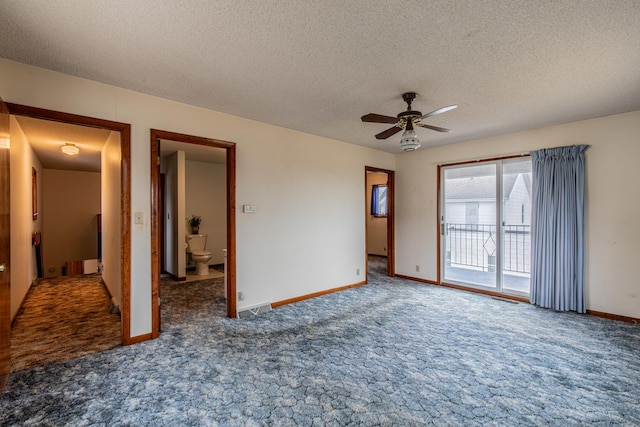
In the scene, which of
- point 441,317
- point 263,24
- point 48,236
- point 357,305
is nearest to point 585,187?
point 441,317

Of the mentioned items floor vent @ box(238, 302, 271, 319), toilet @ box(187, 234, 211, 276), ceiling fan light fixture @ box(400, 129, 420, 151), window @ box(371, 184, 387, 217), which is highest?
ceiling fan light fixture @ box(400, 129, 420, 151)

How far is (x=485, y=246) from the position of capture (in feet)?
15.6

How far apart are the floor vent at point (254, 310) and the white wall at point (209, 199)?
3340mm

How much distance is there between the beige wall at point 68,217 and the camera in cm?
652

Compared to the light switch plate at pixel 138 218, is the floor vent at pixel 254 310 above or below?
below

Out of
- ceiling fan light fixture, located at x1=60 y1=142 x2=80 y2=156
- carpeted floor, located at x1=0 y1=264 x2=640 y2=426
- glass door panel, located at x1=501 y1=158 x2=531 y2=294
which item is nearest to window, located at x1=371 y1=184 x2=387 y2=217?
glass door panel, located at x1=501 y1=158 x2=531 y2=294

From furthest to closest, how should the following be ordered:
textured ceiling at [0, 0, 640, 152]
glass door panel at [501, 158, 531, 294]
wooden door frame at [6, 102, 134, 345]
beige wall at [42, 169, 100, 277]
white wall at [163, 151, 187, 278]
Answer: beige wall at [42, 169, 100, 277] < white wall at [163, 151, 187, 278] < glass door panel at [501, 158, 531, 294] < wooden door frame at [6, 102, 134, 345] < textured ceiling at [0, 0, 640, 152]

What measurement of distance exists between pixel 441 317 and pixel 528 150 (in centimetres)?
271

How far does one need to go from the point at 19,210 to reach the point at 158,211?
2370 millimetres

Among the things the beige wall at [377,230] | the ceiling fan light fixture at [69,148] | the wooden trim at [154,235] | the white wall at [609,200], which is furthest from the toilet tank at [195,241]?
the white wall at [609,200]

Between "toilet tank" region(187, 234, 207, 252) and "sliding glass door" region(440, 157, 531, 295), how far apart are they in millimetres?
4757

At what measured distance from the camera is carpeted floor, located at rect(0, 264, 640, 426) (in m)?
1.87

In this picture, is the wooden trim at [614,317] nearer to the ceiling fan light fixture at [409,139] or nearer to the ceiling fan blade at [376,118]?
the ceiling fan light fixture at [409,139]

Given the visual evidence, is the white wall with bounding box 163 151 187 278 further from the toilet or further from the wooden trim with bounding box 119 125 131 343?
the wooden trim with bounding box 119 125 131 343
